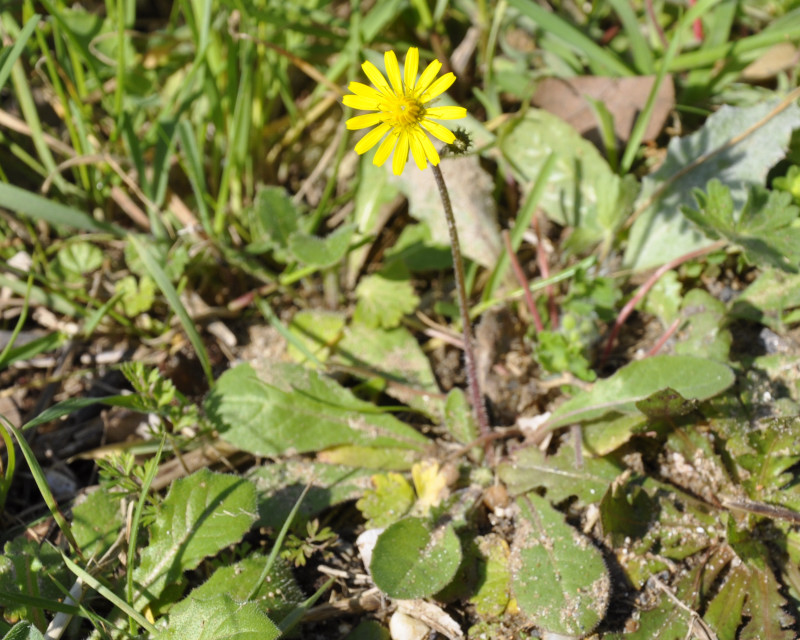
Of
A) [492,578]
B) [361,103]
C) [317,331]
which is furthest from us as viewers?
[317,331]

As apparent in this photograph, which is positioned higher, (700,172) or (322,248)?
(700,172)

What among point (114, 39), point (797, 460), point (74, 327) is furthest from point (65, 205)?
point (797, 460)

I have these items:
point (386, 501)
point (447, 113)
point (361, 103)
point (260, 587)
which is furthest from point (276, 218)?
point (260, 587)

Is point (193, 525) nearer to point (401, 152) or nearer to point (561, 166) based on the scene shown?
point (401, 152)

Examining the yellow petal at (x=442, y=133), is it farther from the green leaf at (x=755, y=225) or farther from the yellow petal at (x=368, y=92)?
the green leaf at (x=755, y=225)

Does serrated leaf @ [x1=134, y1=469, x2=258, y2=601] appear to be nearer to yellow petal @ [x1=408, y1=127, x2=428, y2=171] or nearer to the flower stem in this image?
the flower stem
